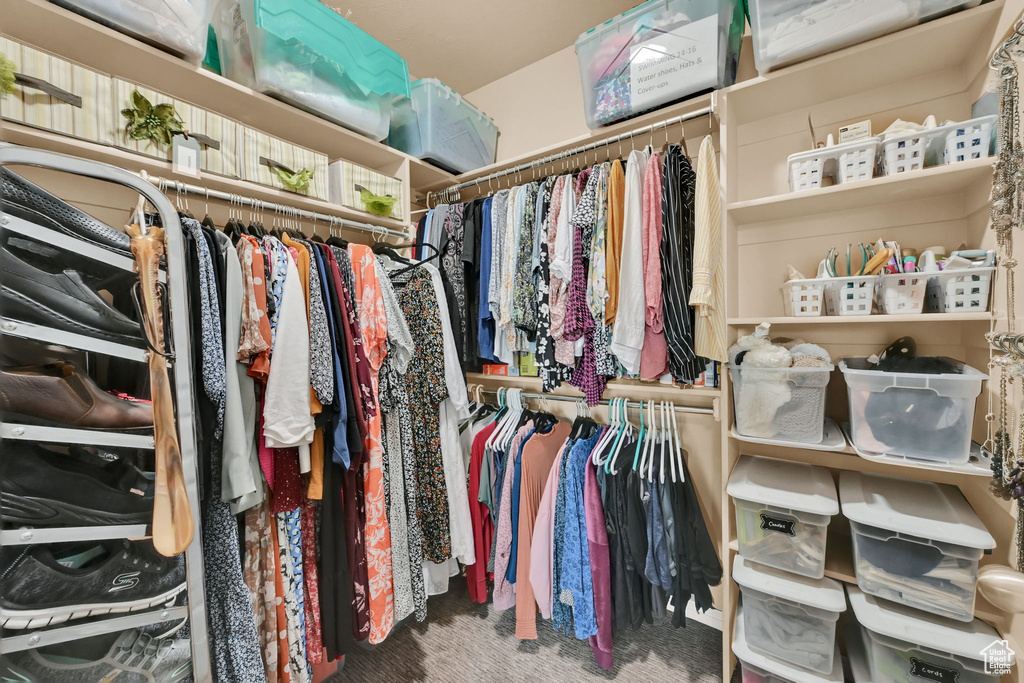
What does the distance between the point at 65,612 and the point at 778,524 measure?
5.82ft

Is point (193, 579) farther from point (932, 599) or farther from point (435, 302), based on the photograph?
point (932, 599)

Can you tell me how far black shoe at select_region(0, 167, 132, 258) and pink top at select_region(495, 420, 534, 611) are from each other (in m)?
1.34

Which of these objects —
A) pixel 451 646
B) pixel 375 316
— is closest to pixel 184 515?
pixel 375 316

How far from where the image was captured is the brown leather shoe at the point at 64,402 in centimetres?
70

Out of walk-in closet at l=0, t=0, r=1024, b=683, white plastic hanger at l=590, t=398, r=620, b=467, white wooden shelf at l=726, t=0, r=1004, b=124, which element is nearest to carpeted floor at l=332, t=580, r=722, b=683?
walk-in closet at l=0, t=0, r=1024, b=683

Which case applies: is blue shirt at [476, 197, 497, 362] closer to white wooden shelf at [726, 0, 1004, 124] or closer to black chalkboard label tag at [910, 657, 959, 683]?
white wooden shelf at [726, 0, 1004, 124]

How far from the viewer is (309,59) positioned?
141 centimetres

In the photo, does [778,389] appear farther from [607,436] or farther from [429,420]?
[429,420]

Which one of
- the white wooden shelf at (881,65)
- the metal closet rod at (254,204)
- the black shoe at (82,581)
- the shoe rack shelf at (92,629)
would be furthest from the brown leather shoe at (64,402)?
the white wooden shelf at (881,65)

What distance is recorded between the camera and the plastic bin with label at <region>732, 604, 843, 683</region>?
3.99ft

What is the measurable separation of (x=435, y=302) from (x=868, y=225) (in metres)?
1.60

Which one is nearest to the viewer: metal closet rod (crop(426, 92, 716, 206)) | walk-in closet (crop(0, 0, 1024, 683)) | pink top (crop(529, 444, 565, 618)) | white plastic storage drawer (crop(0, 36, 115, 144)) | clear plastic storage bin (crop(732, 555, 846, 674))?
walk-in closet (crop(0, 0, 1024, 683))

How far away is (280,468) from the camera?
1172 millimetres

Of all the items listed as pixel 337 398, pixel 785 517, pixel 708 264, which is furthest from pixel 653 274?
pixel 337 398
